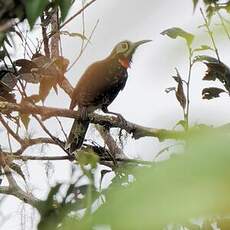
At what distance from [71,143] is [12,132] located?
527 mm

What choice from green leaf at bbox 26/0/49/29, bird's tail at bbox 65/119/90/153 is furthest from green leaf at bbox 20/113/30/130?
green leaf at bbox 26/0/49/29

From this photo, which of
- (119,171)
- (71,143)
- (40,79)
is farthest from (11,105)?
(71,143)

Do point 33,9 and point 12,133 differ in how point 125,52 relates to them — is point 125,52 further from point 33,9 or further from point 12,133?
point 33,9

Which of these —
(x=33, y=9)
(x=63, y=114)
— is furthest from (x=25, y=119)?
(x=33, y=9)

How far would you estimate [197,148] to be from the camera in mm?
147

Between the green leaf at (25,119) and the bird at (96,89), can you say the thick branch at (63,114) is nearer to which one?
the green leaf at (25,119)

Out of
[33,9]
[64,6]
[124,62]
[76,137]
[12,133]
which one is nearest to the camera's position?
[33,9]

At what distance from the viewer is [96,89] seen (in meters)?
2.56

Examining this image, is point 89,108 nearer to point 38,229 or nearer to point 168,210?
point 38,229

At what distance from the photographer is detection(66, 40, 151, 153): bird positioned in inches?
94.1

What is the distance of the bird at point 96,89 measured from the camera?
2.39m

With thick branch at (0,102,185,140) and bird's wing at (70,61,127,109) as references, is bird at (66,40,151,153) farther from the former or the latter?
thick branch at (0,102,185,140)

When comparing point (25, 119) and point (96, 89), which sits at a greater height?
point (96, 89)

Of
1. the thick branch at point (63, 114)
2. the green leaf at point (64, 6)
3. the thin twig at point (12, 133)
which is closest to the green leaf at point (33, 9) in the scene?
the green leaf at point (64, 6)
